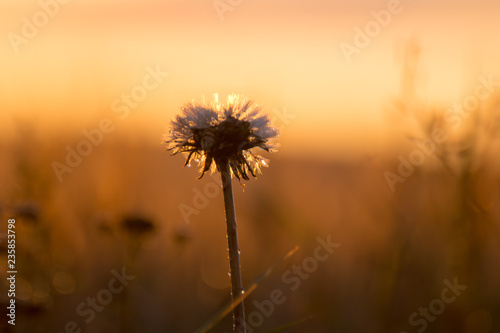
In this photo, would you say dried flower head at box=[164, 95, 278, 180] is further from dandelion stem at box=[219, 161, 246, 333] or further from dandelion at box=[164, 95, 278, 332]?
dandelion stem at box=[219, 161, 246, 333]

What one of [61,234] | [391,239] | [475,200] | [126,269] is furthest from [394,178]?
[61,234]

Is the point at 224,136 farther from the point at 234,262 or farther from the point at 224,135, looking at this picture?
the point at 234,262

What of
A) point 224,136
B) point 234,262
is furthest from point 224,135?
point 234,262

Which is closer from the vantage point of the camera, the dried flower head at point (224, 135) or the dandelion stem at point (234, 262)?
the dandelion stem at point (234, 262)

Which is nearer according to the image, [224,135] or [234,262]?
[234,262]

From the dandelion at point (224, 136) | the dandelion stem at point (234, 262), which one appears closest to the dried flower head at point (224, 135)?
the dandelion at point (224, 136)

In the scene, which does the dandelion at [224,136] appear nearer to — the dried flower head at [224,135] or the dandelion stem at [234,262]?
the dried flower head at [224,135]

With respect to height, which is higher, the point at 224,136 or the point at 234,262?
the point at 224,136

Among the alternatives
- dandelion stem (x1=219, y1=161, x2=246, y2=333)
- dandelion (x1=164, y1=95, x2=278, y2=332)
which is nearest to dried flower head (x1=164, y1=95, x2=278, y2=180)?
dandelion (x1=164, y1=95, x2=278, y2=332)
